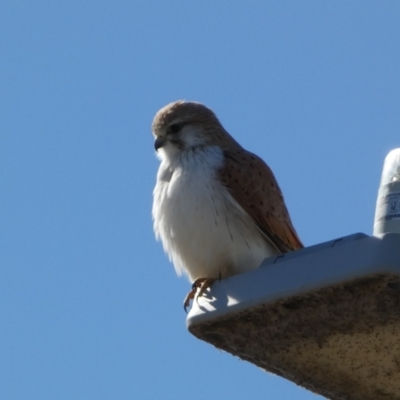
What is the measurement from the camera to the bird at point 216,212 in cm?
700

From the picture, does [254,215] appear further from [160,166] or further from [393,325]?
[393,325]

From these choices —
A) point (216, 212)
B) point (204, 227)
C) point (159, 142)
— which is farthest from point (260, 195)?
point (159, 142)

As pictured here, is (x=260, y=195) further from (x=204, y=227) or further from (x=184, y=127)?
(x=184, y=127)

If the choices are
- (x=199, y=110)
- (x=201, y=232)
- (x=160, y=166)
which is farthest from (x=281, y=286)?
(x=199, y=110)

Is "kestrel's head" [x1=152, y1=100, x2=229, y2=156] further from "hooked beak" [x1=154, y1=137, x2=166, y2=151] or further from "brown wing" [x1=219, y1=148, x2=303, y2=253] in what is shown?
"brown wing" [x1=219, y1=148, x2=303, y2=253]

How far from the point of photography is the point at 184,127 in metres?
8.29

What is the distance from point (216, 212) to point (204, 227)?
0.14 m

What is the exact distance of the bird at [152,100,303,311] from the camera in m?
7.00

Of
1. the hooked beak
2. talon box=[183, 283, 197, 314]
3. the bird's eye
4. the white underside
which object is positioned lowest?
talon box=[183, 283, 197, 314]

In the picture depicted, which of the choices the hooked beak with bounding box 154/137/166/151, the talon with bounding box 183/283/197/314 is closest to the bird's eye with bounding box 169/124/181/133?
the hooked beak with bounding box 154/137/166/151

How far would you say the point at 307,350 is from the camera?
4.45m

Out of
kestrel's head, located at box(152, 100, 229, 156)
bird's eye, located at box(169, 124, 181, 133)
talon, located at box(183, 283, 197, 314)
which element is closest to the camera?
talon, located at box(183, 283, 197, 314)

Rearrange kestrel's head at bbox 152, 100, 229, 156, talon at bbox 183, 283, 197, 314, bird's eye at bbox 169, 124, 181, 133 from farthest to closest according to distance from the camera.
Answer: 1. bird's eye at bbox 169, 124, 181, 133
2. kestrel's head at bbox 152, 100, 229, 156
3. talon at bbox 183, 283, 197, 314

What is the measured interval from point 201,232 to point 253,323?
2733 mm
